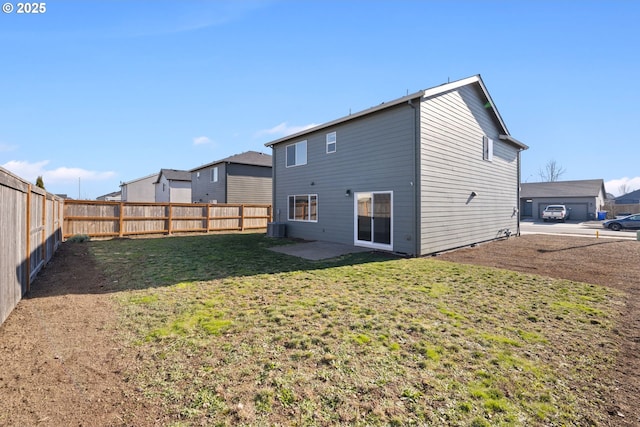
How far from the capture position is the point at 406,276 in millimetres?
6875

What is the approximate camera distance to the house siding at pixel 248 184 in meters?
23.1

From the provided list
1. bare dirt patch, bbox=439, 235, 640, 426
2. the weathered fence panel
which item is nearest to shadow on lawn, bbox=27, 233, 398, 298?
bare dirt patch, bbox=439, 235, 640, 426

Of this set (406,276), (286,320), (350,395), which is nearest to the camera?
(350,395)

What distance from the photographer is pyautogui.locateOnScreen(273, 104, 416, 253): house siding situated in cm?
966

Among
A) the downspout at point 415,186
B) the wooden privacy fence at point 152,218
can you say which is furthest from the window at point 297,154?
the downspout at point 415,186

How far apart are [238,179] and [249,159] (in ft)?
7.12

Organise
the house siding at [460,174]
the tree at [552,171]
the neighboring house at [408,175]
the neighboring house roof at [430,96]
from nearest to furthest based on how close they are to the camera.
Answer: the neighboring house roof at [430,96] < the neighboring house at [408,175] < the house siding at [460,174] < the tree at [552,171]

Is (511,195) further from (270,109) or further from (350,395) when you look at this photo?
→ (350,395)

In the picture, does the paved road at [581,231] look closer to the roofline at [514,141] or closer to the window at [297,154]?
the roofline at [514,141]

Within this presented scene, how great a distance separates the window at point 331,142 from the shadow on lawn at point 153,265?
4.89 m

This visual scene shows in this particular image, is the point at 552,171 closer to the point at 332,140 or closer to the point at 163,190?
the point at 332,140

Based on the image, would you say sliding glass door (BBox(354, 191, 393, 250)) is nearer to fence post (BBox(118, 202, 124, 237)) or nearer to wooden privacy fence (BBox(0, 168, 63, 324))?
wooden privacy fence (BBox(0, 168, 63, 324))

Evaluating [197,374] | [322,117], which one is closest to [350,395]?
[197,374]

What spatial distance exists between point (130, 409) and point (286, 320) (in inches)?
83.7
